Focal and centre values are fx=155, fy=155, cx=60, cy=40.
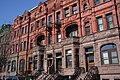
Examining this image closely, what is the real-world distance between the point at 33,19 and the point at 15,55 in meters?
9.55

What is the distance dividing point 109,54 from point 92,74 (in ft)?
10.8

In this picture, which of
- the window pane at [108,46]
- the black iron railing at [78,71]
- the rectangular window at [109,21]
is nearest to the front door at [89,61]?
the black iron railing at [78,71]

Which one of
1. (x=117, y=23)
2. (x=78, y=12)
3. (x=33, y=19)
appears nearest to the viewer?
(x=117, y=23)

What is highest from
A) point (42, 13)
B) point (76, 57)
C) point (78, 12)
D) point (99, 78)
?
point (42, 13)

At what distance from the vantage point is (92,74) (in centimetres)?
1925

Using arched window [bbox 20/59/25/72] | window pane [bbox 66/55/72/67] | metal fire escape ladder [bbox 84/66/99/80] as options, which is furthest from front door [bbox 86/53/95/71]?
arched window [bbox 20/59/25/72]

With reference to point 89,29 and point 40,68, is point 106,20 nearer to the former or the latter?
point 89,29

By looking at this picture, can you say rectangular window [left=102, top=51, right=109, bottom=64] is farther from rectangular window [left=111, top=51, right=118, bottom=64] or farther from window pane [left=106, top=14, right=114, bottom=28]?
window pane [left=106, top=14, right=114, bottom=28]

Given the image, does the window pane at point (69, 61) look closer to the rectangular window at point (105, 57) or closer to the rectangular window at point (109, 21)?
the rectangular window at point (105, 57)

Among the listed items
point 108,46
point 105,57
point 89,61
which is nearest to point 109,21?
point 108,46

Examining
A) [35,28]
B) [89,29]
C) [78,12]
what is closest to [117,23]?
[89,29]

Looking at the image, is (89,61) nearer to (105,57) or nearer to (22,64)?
(105,57)

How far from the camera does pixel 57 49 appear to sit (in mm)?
26172

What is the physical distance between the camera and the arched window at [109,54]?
62.2 feet
